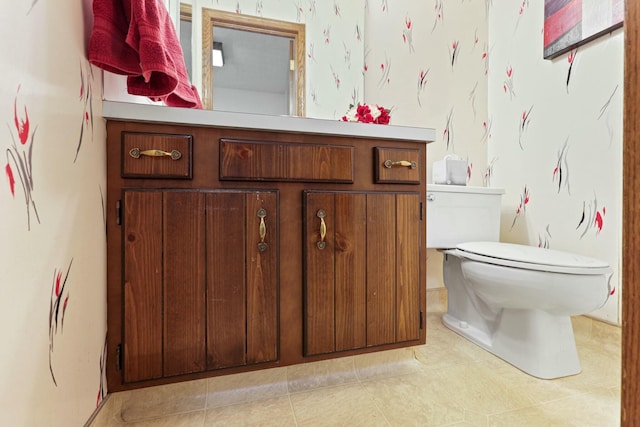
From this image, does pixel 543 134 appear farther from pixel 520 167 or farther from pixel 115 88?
pixel 115 88

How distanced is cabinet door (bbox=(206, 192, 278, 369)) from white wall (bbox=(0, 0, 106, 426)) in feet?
0.91

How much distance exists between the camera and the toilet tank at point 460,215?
1.41 metres

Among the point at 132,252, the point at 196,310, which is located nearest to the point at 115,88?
the point at 132,252

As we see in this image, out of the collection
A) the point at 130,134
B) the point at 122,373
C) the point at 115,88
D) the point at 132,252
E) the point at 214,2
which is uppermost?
the point at 214,2

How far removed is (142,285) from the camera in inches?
32.5

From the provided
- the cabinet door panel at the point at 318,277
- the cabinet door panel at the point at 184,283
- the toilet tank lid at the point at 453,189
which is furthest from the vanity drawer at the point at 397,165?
the cabinet door panel at the point at 184,283

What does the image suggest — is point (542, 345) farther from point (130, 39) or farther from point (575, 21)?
point (130, 39)

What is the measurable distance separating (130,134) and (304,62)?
1.12 metres

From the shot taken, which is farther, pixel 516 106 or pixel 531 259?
pixel 516 106

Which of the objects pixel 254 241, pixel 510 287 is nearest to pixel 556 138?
pixel 510 287

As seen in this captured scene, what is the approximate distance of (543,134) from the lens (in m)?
1.56

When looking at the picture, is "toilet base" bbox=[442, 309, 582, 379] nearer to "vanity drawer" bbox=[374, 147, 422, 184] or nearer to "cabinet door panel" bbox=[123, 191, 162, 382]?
"vanity drawer" bbox=[374, 147, 422, 184]

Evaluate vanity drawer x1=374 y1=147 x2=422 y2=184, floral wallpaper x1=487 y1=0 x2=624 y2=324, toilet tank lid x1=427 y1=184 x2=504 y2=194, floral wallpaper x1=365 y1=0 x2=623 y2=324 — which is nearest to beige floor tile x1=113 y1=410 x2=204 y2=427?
vanity drawer x1=374 y1=147 x2=422 y2=184

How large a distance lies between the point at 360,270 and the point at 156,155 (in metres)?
0.71
